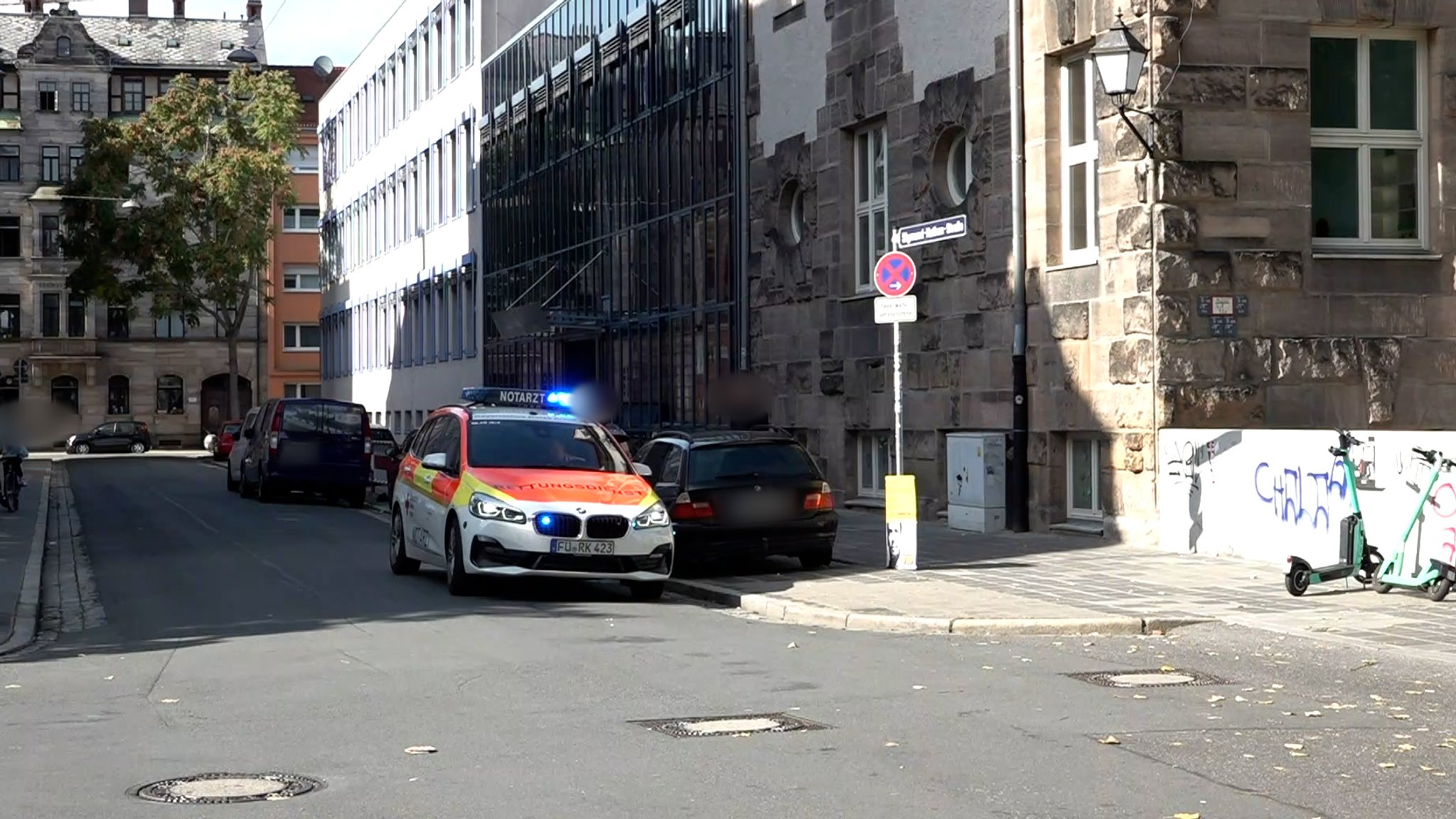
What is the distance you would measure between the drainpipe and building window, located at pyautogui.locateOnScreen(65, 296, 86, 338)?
76960 mm

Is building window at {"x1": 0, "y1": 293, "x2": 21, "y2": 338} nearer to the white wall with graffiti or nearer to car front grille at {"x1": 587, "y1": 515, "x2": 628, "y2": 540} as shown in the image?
the white wall with graffiti

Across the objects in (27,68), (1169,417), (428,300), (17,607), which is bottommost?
(17,607)

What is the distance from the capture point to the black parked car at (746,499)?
60.6ft

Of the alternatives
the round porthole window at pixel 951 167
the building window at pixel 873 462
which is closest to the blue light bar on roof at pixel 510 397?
the building window at pixel 873 462

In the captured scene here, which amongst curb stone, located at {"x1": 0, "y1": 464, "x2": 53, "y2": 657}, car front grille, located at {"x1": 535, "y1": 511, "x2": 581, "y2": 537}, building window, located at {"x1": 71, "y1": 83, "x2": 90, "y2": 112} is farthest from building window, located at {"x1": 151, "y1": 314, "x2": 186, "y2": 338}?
car front grille, located at {"x1": 535, "y1": 511, "x2": 581, "y2": 537}

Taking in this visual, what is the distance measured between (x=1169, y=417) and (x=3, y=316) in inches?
3217

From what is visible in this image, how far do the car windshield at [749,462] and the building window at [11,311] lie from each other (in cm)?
8052

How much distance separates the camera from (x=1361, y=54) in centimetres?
2161

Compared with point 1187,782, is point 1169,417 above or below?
above

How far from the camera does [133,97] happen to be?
96625mm

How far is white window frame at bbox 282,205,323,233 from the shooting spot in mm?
91812

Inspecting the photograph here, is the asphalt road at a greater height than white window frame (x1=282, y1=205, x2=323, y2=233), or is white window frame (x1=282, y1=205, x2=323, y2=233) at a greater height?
white window frame (x1=282, y1=205, x2=323, y2=233)

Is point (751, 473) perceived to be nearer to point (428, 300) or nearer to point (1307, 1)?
point (1307, 1)

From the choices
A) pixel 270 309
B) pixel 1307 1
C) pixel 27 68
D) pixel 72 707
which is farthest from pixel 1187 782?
pixel 27 68
